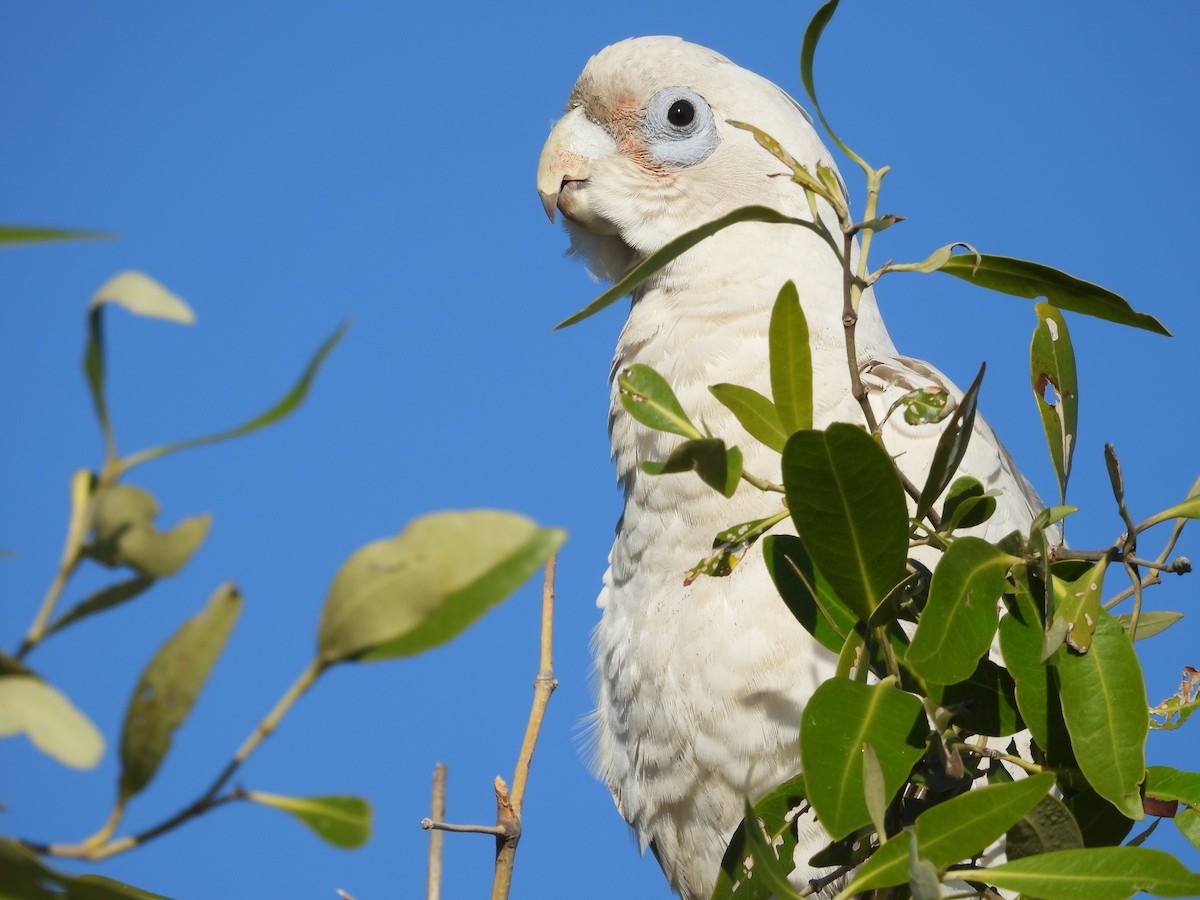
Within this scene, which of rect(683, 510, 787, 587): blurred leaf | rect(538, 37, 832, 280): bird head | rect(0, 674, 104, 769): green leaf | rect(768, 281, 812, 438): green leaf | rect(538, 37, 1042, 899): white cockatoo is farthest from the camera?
rect(538, 37, 832, 280): bird head

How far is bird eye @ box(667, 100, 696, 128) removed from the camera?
247 centimetres

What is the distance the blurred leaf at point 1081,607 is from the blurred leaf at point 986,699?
0.11m

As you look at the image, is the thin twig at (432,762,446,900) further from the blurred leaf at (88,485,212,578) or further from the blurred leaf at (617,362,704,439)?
the blurred leaf at (88,485,212,578)

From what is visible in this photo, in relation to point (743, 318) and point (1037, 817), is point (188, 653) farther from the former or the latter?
point (743, 318)

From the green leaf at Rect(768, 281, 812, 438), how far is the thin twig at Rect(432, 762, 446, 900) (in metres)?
0.55

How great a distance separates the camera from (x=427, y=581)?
405 millimetres

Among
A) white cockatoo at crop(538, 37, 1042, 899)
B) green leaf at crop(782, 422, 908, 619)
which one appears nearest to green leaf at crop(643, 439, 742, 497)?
green leaf at crop(782, 422, 908, 619)

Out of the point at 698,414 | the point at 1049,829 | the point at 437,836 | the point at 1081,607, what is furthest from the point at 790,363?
the point at 698,414

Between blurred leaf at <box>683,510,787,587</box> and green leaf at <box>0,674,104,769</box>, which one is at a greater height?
blurred leaf at <box>683,510,787,587</box>

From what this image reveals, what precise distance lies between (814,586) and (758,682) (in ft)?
3.67

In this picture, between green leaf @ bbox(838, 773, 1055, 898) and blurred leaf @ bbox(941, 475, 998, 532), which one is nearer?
green leaf @ bbox(838, 773, 1055, 898)

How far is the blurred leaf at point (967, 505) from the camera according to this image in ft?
2.79

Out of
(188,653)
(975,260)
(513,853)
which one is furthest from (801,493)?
(513,853)

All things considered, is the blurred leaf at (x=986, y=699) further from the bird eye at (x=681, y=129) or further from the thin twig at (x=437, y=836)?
the bird eye at (x=681, y=129)
